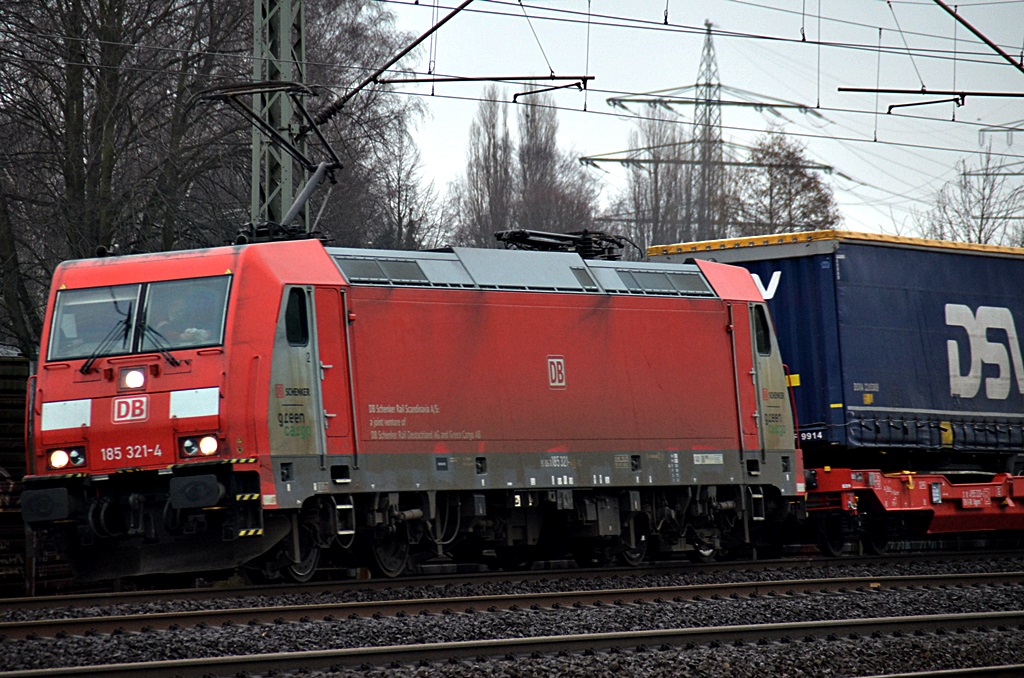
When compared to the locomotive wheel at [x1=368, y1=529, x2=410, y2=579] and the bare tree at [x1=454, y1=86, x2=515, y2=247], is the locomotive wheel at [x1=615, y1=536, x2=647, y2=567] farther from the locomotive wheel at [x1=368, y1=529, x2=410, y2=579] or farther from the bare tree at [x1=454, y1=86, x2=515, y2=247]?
the bare tree at [x1=454, y1=86, x2=515, y2=247]

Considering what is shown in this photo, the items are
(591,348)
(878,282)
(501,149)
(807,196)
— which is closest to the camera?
(591,348)

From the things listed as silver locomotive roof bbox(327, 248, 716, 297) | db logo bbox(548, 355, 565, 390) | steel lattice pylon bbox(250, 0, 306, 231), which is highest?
steel lattice pylon bbox(250, 0, 306, 231)

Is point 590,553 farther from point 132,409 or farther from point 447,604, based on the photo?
point 132,409

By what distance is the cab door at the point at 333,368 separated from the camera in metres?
13.3

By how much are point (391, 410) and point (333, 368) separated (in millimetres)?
824

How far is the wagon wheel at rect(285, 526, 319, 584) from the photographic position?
1378 cm

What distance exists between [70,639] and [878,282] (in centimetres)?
1270

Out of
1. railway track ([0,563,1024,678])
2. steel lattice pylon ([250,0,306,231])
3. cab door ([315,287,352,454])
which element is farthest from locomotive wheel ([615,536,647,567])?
steel lattice pylon ([250,0,306,231])

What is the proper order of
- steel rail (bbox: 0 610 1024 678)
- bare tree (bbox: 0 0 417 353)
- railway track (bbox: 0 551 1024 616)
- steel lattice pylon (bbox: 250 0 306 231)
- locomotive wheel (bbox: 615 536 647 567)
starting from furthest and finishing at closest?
bare tree (bbox: 0 0 417 353)
steel lattice pylon (bbox: 250 0 306 231)
locomotive wheel (bbox: 615 536 647 567)
railway track (bbox: 0 551 1024 616)
steel rail (bbox: 0 610 1024 678)

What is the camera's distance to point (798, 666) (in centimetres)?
923

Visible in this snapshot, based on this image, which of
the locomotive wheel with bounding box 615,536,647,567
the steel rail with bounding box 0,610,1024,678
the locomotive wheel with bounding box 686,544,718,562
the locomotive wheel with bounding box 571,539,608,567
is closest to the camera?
the steel rail with bounding box 0,610,1024,678

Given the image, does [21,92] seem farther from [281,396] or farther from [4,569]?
[281,396]

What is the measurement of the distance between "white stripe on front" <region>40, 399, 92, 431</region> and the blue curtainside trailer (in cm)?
897

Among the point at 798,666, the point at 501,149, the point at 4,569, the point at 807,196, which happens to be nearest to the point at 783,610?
the point at 798,666
